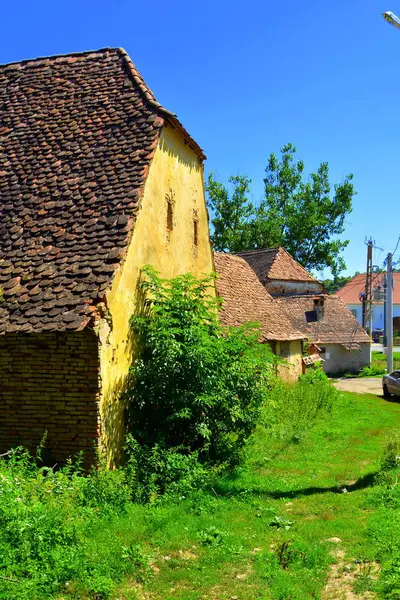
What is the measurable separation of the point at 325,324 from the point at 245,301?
15.8 m

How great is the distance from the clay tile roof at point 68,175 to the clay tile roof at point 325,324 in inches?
928

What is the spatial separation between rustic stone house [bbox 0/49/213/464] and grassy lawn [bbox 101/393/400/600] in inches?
80.6

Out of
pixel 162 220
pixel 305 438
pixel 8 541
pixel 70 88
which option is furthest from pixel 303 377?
pixel 8 541

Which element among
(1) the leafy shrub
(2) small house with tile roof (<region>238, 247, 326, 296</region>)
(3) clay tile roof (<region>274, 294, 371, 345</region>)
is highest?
(2) small house with tile roof (<region>238, 247, 326, 296</region>)

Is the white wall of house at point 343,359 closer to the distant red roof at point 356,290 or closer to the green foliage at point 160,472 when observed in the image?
the green foliage at point 160,472

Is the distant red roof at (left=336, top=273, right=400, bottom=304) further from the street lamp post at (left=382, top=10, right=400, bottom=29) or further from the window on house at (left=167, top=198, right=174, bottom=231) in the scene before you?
the street lamp post at (left=382, top=10, right=400, bottom=29)

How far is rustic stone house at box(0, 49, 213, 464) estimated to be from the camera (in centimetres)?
907

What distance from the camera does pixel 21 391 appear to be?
30.5 ft

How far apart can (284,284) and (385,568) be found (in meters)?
32.7

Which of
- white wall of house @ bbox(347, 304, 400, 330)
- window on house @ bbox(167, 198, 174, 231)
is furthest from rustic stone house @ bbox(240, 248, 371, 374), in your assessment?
white wall of house @ bbox(347, 304, 400, 330)

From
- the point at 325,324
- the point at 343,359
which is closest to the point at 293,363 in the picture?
the point at 325,324

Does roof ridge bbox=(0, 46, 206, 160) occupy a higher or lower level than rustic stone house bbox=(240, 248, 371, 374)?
higher

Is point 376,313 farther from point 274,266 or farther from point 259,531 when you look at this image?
point 259,531

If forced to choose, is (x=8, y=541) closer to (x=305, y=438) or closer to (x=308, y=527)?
(x=308, y=527)
